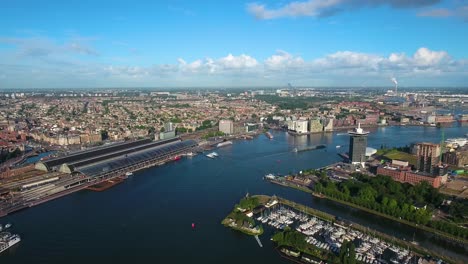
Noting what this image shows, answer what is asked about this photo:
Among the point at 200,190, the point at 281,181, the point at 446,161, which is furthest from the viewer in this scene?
the point at 446,161

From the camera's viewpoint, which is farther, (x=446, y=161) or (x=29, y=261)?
(x=446, y=161)

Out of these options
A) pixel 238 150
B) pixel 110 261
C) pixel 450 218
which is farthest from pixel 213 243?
pixel 238 150

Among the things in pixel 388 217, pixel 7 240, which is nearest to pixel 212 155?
pixel 388 217

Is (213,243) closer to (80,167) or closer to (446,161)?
(80,167)

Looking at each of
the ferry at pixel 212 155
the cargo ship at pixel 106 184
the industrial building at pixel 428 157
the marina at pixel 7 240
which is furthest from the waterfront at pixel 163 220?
the industrial building at pixel 428 157

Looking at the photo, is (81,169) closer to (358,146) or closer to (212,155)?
(212,155)

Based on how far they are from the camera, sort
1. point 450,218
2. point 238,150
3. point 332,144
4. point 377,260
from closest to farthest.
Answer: point 377,260, point 450,218, point 238,150, point 332,144

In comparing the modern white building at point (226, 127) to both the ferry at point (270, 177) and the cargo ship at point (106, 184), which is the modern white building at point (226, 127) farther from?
the cargo ship at point (106, 184)
